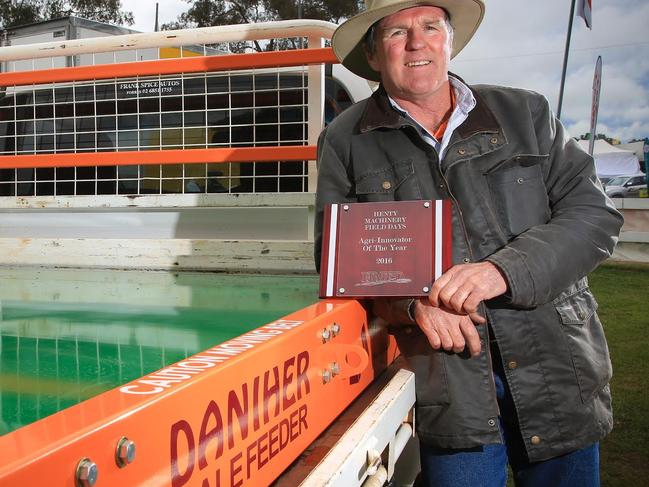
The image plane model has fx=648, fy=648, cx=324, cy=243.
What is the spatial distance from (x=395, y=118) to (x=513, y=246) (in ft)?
1.58

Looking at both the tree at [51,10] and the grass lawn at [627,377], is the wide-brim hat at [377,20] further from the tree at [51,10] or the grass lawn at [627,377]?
the tree at [51,10]

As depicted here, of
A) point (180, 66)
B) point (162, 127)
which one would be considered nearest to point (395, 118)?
point (180, 66)

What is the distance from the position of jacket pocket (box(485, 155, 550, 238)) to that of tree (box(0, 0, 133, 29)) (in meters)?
32.2

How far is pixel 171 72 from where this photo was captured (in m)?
3.37

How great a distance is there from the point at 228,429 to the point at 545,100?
132cm

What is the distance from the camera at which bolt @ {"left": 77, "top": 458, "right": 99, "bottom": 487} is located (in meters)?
0.69

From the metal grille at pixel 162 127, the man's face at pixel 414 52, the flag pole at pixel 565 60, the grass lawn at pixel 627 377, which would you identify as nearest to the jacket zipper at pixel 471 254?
the man's face at pixel 414 52

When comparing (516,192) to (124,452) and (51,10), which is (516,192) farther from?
(51,10)

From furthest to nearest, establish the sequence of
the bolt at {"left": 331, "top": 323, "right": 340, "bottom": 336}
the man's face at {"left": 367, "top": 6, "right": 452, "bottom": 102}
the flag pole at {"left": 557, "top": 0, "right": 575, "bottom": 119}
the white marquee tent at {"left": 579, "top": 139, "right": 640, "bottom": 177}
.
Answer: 1. the white marquee tent at {"left": 579, "top": 139, "right": 640, "bottom": 177}
2. the flag pole at {"left": 557, "top": 0, "right": 575, "bottom": 119}
3. the man's face at {"left": 367, "top": 6, "right": 452, "bottom": 102}
4. the bolt at {"left": 331, "top": 323, "right": 340, "bottom": 336}

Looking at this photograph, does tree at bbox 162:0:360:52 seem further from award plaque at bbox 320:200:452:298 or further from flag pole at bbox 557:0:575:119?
award plaque at bbox 320:200:452:298

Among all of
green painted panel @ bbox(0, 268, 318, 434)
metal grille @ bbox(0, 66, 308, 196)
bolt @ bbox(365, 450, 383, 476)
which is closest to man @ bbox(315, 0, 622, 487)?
bolt @ bbox(365, 450, 383, 476)

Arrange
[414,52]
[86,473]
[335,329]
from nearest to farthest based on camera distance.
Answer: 1. [86,473]
2. [335,329]
3. [414,52]

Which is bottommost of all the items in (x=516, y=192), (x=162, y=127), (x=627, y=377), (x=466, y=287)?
(x=627, y=377)

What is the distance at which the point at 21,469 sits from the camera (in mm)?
615
